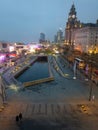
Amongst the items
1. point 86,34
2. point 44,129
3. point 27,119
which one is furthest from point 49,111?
point 86,34

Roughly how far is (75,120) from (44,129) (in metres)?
5.82

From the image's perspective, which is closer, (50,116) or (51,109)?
(50,116)

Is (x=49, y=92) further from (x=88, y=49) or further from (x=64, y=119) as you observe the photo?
(x=88, y=49)

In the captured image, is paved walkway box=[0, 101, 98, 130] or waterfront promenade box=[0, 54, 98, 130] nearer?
paved walkway box=[0, 101, 98, 130]

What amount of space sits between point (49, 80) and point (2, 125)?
37.6 metres

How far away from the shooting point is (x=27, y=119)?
122ft

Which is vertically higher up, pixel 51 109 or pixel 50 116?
pixel 50 116

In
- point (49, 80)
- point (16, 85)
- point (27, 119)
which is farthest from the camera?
point (49, 80)

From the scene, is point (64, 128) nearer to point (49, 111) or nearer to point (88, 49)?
point (49, 111)

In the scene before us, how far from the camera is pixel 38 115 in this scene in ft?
128

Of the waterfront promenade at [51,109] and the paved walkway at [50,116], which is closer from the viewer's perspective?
the paved walkway at [50,116]

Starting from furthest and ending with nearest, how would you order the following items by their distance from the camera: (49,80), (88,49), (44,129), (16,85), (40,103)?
(88,49), (49,80), (16,85), (40,103), (44,129)

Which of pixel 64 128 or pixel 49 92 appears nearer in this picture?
pixel 64 128

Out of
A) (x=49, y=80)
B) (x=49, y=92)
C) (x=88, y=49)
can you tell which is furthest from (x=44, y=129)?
(x=88, y=49)
